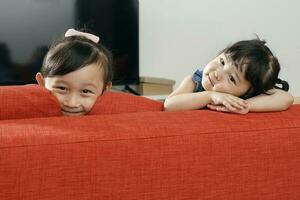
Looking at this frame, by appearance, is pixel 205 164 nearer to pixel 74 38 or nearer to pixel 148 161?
pixel 148 161

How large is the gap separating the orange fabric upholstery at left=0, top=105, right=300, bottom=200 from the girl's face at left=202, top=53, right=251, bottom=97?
0.44 m

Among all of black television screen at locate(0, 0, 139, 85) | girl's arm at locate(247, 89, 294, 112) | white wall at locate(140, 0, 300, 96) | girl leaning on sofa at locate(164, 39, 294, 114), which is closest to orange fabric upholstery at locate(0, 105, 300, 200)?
girl's arm at locate(247, 89, 294, 112)

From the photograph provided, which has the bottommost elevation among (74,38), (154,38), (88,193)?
(154,38)

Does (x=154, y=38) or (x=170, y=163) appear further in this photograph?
(x=154, y=38)

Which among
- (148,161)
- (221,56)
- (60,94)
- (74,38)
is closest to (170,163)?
(148,161)

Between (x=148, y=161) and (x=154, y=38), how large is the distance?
2.26 meters

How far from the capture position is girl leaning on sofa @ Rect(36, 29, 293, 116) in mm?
1068

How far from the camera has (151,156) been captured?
73 centimetres

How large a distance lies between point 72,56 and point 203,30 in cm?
204

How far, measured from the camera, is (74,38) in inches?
47.0

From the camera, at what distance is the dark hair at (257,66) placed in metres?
1.26

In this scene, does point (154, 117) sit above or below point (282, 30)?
above

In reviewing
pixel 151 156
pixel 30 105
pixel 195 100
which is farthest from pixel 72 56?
pixel 151 156

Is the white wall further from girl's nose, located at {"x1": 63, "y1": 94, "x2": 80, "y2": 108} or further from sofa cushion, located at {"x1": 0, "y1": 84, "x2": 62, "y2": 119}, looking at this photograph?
sofa cushion, located at {"x1": 0, "y1": 84, "x2": 62, "y2": 119}
